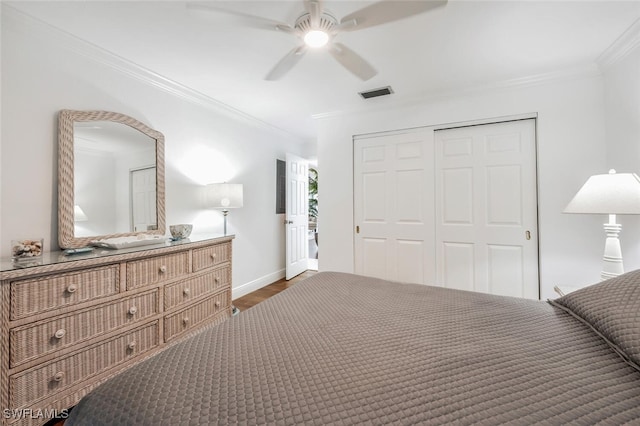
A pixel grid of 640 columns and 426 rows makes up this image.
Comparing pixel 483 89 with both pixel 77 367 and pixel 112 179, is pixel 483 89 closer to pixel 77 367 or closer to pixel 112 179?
pixel 112 179

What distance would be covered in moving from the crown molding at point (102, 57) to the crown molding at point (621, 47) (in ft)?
11.9

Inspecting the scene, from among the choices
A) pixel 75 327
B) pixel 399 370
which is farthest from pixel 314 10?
pixel 75 327

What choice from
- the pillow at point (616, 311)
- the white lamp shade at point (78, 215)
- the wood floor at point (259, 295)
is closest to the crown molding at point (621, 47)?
the pillow at point (616, 311)

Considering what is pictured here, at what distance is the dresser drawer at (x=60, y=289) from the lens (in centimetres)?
137

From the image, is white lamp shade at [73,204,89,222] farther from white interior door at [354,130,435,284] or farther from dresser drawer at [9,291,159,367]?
white interior door at [354,130,435,284]

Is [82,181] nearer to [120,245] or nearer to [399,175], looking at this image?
[120,245]

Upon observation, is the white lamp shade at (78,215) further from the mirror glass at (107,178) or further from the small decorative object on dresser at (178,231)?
the small decorative object on dresser at (178,231)

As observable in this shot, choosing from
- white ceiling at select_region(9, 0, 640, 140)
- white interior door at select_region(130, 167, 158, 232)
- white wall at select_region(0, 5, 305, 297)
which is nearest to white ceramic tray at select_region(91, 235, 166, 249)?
white interior door at select_region(130, 167, 158, 232)

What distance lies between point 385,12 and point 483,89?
2.08 m

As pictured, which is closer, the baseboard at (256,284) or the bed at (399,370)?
the bed at (399,370)

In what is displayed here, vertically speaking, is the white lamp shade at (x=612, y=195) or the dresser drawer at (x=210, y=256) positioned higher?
the white lamp shade at (x=612, y=195)

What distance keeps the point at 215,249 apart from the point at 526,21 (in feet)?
10.0

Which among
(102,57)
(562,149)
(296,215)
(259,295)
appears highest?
(102,57)

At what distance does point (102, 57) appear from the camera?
216 centimetres
